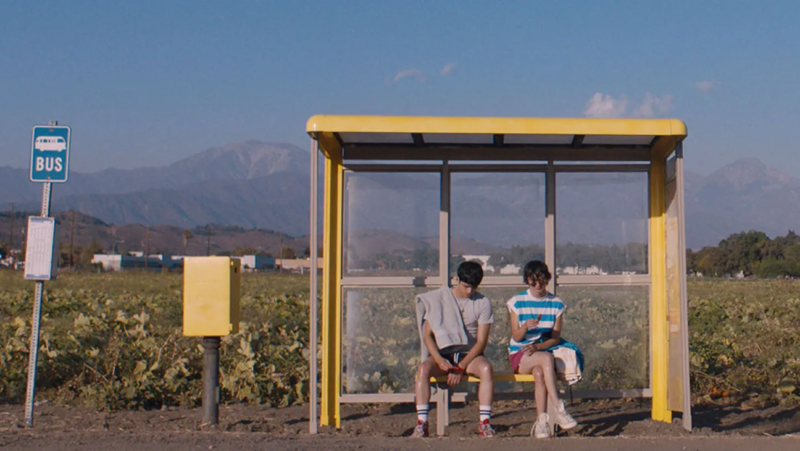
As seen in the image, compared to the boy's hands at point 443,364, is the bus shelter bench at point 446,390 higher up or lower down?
lower down

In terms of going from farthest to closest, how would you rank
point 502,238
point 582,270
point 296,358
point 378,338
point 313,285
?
point 296,358 < point 502,238 < point 582,270 < point 378,338 < point 313,285

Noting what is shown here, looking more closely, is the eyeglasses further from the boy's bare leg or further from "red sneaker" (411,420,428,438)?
"red sneaker" (411,420,428,438)

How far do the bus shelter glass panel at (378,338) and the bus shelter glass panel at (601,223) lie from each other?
143 cm

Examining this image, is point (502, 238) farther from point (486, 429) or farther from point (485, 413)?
point (486, 429)

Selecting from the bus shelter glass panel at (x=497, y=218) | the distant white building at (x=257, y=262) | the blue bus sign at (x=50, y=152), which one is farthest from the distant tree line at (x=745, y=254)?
the distant white building at (x=257, y=262)

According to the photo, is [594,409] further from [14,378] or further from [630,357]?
[14,378]

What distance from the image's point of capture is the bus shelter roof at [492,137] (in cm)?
660

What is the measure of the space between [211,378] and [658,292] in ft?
12.8

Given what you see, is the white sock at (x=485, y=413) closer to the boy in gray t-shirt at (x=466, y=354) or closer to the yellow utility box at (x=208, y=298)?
the boy in gray t-shirt at (x=466, y=354)

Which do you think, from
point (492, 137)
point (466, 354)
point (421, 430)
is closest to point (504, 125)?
point (492, 137)

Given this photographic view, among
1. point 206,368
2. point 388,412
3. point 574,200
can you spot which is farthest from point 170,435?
point 574,200

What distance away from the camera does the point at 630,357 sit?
796cm

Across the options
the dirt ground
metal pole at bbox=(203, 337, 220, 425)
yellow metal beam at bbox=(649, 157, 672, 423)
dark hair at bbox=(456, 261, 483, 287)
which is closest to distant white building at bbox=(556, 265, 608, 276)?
yellow metal beam at bbox=(649, 157, 672, 423)

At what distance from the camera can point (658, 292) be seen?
304 inches
